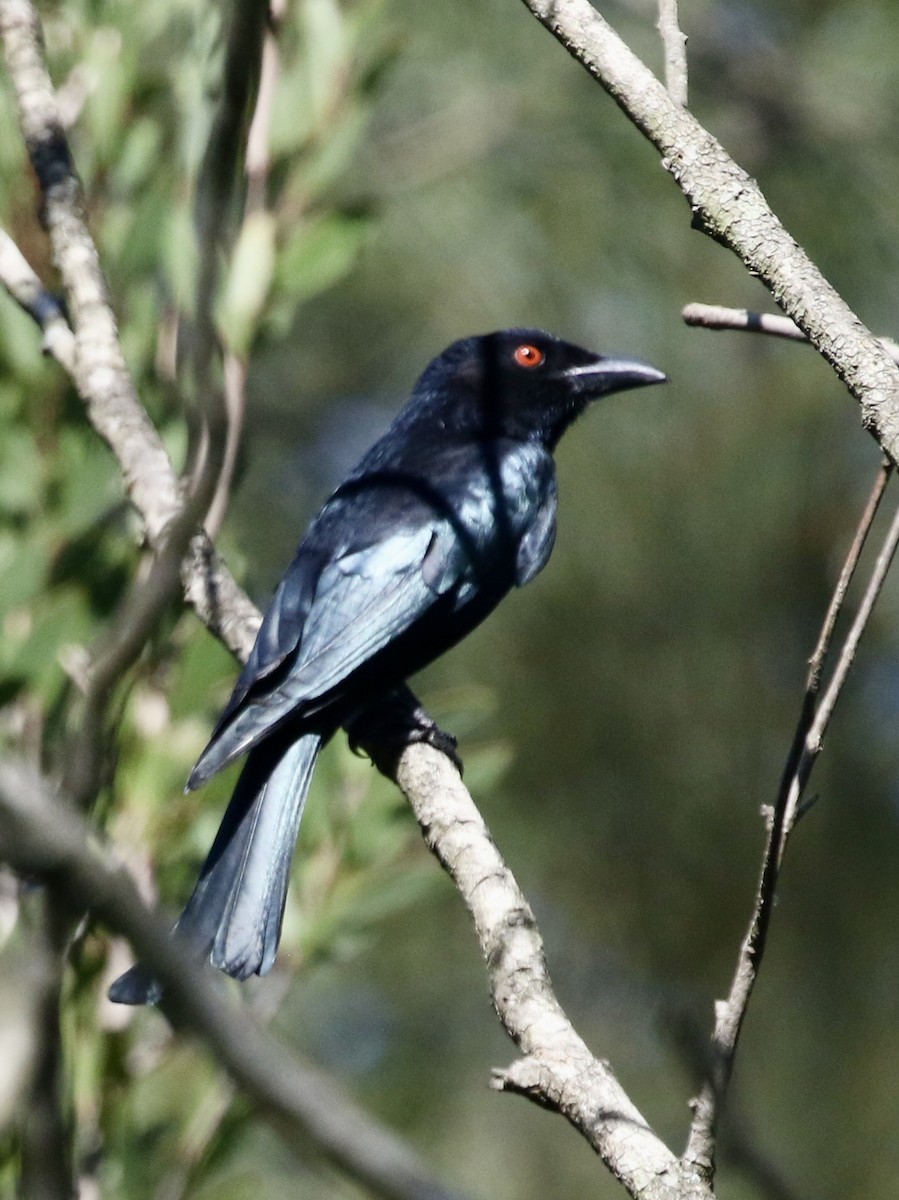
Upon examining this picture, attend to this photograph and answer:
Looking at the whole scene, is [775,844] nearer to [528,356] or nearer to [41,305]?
[41,305]

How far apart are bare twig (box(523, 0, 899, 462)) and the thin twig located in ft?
0.42

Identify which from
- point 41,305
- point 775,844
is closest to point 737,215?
point 775,844

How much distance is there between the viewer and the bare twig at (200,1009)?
84 cm

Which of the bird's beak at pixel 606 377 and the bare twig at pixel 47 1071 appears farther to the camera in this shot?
the bird's beak at pixel 606 377

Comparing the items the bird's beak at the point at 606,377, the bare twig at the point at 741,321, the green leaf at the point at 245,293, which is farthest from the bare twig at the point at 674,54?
the bird's beak at the point at 606,377

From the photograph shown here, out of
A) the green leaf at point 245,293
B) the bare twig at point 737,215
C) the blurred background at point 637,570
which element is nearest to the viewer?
the bare twig at point 737,215

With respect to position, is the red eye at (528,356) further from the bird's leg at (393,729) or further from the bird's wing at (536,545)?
the bird's leg at (393,729)

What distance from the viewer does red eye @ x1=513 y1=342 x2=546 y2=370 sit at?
4785 millimetres

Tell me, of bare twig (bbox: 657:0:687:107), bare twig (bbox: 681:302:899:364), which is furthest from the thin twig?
bare twig (bbox: 657:0:687:107)

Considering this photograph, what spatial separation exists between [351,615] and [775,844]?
1.85m

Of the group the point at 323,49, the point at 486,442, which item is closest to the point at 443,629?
the point at 486,442

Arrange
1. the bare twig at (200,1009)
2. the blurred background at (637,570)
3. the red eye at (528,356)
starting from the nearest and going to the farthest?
the bare twig at (200,1009) < the red eye at (528,356) < the blurred background at (637,570)

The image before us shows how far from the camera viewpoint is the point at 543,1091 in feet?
6.42

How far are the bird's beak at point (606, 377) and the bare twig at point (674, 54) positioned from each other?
91.2 inches
